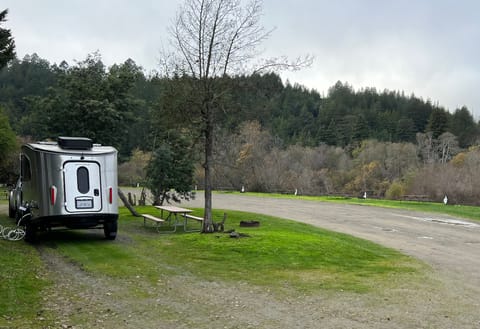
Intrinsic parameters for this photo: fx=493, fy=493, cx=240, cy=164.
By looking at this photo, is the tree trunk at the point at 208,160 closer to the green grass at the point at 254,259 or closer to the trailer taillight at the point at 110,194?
the green grass at the point at 254,259

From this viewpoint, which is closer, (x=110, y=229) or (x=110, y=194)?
(x=110, y=194)

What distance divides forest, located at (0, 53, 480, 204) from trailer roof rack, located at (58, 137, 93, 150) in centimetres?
299

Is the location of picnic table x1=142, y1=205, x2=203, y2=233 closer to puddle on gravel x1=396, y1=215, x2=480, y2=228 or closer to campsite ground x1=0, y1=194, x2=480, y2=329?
campsite ground x1=0, y1=194, x2=480, y2=329

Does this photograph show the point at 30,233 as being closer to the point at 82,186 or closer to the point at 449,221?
the point at 82,186

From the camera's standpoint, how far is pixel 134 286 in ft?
26.6

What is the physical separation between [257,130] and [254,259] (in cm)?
3714

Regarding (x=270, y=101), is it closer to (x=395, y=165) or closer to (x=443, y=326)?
(x=443, y=326)

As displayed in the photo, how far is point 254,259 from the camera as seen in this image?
35.9 feet

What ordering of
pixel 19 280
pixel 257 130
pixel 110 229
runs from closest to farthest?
pixel 19 280
pixel 110 229
pixel 257 130

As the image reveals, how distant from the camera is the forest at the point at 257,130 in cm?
1559

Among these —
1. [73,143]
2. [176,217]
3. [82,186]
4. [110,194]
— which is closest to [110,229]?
[110,194]

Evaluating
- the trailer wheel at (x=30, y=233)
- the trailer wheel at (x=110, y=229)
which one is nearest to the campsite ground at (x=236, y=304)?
the trailer wheel at (x=30, y=233)

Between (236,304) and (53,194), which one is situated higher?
(53,194)

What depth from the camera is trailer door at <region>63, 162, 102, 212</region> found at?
1221 cm
